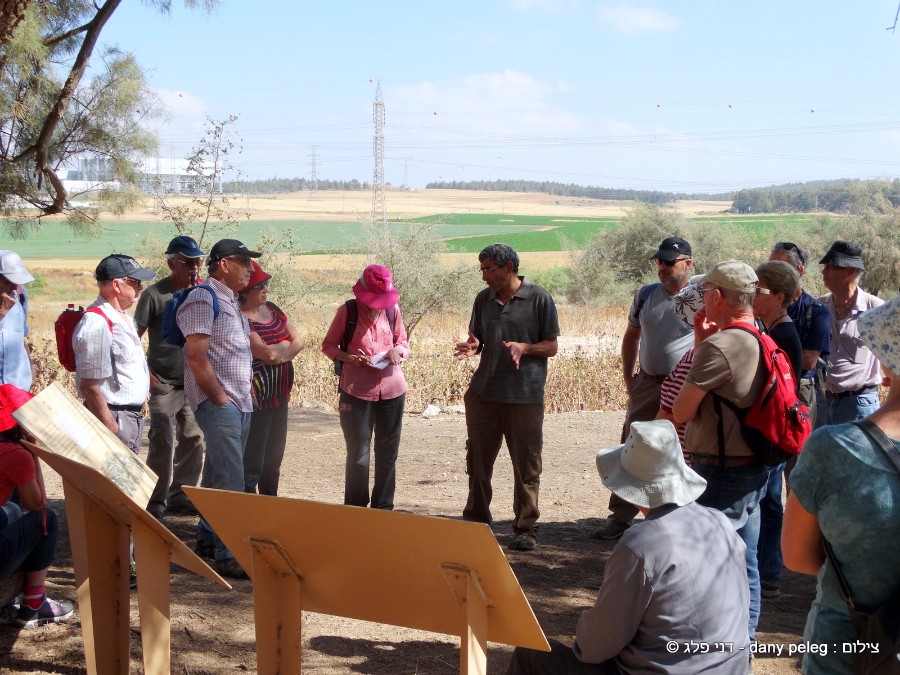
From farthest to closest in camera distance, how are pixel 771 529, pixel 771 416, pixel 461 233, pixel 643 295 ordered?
pixel 461 233 → pixel 643 295 → pixel 771 529 → pixel 771 416

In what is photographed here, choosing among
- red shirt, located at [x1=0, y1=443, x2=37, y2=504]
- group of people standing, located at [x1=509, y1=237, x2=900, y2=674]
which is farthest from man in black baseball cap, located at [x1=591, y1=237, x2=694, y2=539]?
red shirt, located at [x1=0, y1=443, x2=37, y2=504]

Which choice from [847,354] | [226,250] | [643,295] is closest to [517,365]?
[643,295]

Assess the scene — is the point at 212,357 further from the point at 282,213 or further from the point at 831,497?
the point at 282,213

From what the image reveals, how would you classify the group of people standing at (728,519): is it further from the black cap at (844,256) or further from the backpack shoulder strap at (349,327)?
the backpack shoulder strap at (349,327)

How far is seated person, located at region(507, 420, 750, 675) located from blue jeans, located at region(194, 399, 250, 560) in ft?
8.62

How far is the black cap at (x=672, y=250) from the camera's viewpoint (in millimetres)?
5656

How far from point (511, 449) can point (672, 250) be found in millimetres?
1697

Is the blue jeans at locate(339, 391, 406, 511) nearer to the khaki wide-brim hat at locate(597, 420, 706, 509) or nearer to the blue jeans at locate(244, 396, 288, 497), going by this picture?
the blue jeans at locate(244, 396, 288, 497)

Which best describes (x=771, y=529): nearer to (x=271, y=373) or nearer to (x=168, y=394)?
(x=271, y=373)

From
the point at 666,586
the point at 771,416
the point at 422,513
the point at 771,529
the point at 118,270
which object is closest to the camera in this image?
the point at 666,586

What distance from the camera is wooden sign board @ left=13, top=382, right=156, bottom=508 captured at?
2889 mm

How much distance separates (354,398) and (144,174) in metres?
5.70

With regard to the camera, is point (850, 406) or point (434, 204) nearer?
point (850, 406)

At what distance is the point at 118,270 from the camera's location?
4816 millimetres
